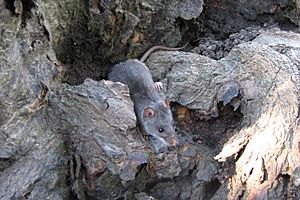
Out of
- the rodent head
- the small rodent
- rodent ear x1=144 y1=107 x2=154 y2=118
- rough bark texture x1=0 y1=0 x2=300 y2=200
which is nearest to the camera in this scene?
rough bark texture x1=0 y1=0 x2=300 y2=200

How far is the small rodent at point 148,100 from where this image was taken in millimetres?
3076

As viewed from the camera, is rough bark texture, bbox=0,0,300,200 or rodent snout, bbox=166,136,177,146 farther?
rodent snout, bbox=166,136,177,146

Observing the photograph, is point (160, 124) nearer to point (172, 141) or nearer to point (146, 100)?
point (146, 100)

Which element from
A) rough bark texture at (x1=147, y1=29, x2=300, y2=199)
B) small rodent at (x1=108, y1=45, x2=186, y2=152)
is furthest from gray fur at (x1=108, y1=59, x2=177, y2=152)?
rough bark texture at (x1=147, y1=29, x2=300, y2=199)

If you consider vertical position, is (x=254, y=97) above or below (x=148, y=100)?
above

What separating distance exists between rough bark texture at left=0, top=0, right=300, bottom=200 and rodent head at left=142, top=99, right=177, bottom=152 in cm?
11

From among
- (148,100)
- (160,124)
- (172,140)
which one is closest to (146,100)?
(148,100)

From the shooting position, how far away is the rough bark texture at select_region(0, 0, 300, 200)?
218cm

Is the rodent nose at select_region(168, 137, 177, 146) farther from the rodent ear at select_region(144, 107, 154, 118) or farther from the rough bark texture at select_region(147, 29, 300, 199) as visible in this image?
the rodent ear at select_region(144, 107, 154, 118)

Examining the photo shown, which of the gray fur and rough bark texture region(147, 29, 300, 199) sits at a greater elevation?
rough bark texture region(147, 29, 300, 199)

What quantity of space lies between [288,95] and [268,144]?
34 centimetres

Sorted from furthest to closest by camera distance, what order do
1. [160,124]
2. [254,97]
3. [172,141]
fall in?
[160,124] → [172,141] → [254,97]

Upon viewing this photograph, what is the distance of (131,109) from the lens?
2.39 meters

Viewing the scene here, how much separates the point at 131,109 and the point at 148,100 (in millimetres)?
1193
